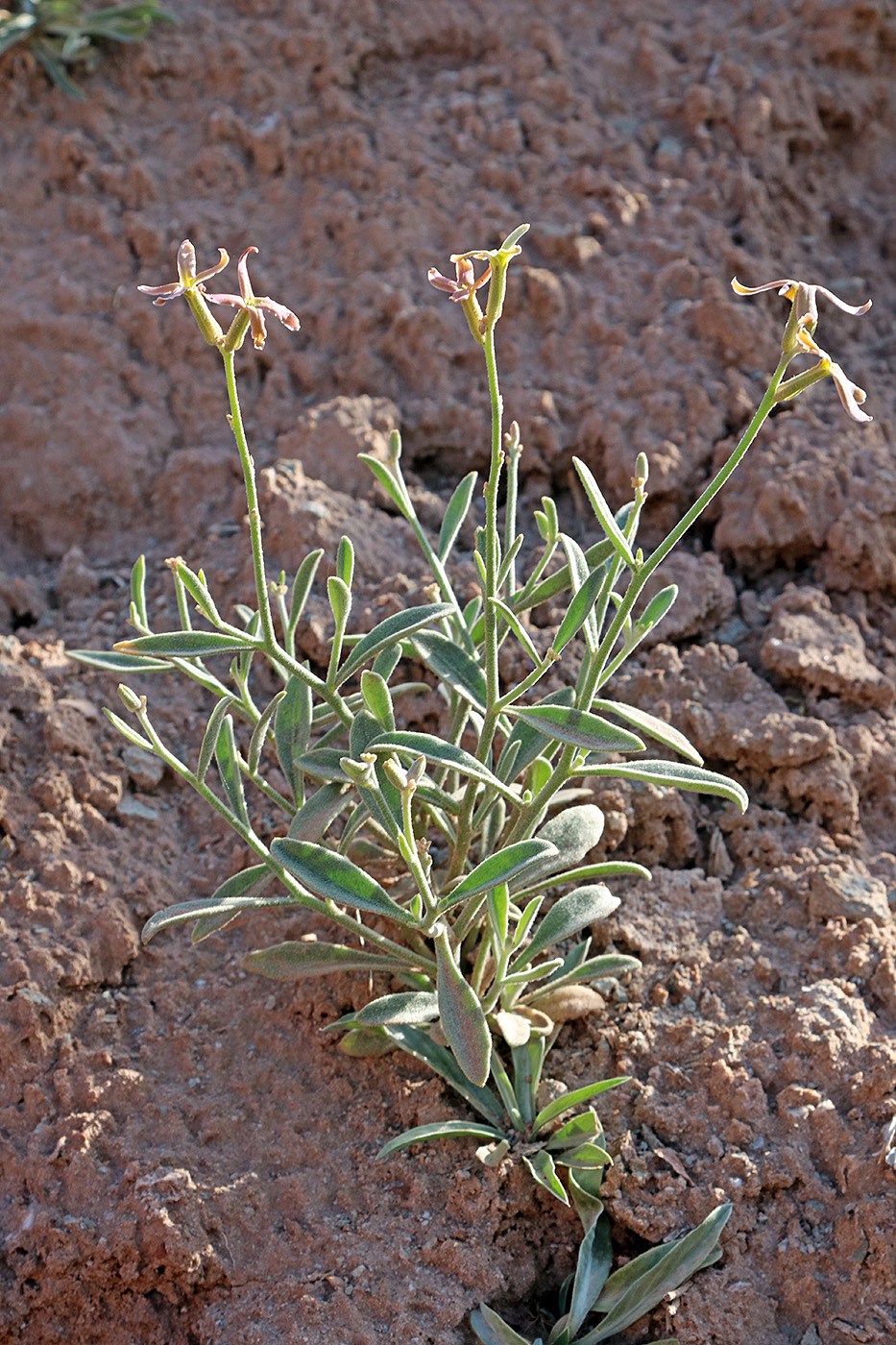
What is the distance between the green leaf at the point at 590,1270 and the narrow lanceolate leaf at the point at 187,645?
1092 mm

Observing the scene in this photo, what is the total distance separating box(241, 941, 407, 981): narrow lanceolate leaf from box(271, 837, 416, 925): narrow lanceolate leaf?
274mm

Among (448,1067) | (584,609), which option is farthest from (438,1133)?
(584,609)

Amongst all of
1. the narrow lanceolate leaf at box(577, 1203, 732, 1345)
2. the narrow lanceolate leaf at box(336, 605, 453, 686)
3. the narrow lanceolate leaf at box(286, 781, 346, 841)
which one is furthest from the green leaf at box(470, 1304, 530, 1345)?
the narrow lanceolate leaf at box(336, 605, 453, 686)

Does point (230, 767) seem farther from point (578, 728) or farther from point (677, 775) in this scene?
point (677, 775)

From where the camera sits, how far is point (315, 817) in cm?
182

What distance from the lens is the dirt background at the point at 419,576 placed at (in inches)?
75.0

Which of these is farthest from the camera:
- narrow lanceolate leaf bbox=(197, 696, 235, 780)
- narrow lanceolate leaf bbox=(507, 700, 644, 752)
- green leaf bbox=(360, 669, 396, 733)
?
narrow lanceolate leaf bbox=(197, 696, 235, 780)

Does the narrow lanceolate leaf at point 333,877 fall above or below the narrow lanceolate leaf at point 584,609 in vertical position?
below

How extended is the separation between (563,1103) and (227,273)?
229 cm

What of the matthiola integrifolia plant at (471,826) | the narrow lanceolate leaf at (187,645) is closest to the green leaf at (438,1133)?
the matthiola integrifolia plant at (471,826)

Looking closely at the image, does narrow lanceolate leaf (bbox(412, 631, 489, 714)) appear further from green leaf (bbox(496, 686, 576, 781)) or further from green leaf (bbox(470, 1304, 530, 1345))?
green leaf (bbox(470, 1304, 530, 1345))

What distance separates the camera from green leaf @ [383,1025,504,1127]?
6.50 feet

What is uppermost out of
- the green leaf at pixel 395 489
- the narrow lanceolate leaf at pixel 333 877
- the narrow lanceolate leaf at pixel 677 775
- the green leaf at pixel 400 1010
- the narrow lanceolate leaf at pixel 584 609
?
the green leaf at pixel 395 489

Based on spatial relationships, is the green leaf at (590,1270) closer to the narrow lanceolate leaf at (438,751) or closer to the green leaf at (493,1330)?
the green leaf at (493,1330)
